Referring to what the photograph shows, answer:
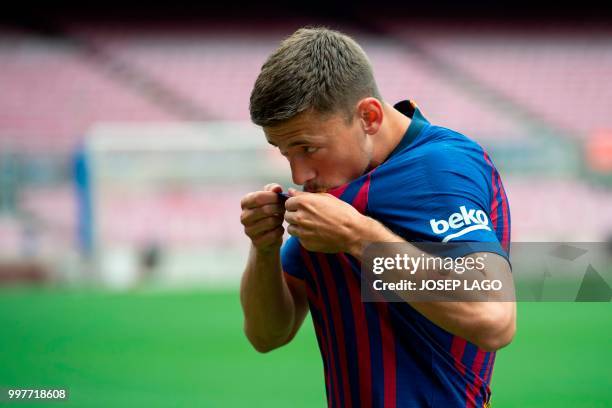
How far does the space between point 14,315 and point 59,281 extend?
4.23 m

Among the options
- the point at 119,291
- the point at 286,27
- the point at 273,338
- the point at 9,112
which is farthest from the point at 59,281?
the point at 273,338

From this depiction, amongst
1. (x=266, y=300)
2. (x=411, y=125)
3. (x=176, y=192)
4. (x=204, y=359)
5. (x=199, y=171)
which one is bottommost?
(x=266, y=300)

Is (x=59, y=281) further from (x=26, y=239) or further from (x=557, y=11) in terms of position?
(x=557, y=11)

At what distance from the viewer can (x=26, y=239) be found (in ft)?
49.0

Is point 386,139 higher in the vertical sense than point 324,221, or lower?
higher

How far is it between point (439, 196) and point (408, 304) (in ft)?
0.99

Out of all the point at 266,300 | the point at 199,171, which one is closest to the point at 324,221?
the point at 266,300

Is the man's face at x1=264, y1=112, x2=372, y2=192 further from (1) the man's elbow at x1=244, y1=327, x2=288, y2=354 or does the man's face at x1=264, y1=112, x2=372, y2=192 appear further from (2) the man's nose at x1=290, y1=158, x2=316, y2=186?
(1) the man's elbow at x1=244, y1=327, x2=288, y2=354

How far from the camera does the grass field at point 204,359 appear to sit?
5824 mm

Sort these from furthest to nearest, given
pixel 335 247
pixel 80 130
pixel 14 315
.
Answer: pixel 80 130, pixel 14 315, pixel 335 247

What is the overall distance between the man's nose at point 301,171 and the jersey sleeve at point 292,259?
324 mm

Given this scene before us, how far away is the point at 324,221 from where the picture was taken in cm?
191

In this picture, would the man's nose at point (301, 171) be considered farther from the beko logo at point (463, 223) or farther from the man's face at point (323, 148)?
the beko logo at point (463, 223)

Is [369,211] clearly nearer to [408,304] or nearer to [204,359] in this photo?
[408,304]
